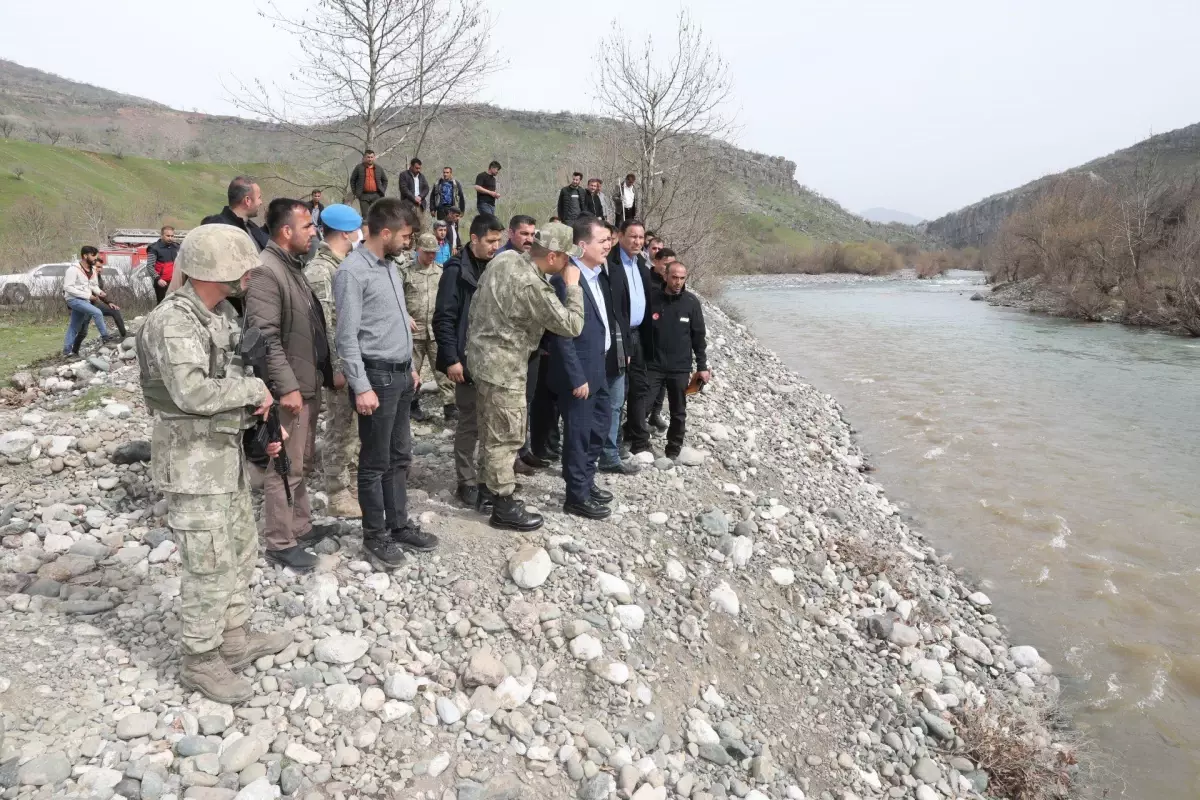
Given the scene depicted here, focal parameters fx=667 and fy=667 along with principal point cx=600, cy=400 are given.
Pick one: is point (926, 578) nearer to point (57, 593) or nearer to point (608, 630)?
point (608, 630)

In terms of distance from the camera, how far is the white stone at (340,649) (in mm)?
3186

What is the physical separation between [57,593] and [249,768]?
181 centimetres

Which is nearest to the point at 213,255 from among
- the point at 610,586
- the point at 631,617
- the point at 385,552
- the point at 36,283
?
the point at 385,552

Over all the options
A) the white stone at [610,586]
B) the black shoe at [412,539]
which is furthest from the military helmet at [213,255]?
the white stone at [610,586]

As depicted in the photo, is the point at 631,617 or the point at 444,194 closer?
the point at 631,617

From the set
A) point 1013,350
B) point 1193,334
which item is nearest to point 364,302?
point 1013,350

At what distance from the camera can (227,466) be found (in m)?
2.83

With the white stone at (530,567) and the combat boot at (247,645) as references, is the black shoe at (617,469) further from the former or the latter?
the combat boot at (247,645)

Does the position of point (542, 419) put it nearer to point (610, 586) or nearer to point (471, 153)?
point (610, 586)

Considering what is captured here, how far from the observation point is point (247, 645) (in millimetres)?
3053

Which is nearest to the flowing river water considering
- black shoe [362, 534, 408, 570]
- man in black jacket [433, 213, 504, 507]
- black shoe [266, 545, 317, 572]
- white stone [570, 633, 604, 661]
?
white stone [570, 633, 604, 661]

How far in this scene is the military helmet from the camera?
8.83 ft

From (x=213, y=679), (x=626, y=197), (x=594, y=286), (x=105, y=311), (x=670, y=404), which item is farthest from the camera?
(x=626, y=197)

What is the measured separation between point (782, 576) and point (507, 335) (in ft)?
8.46
